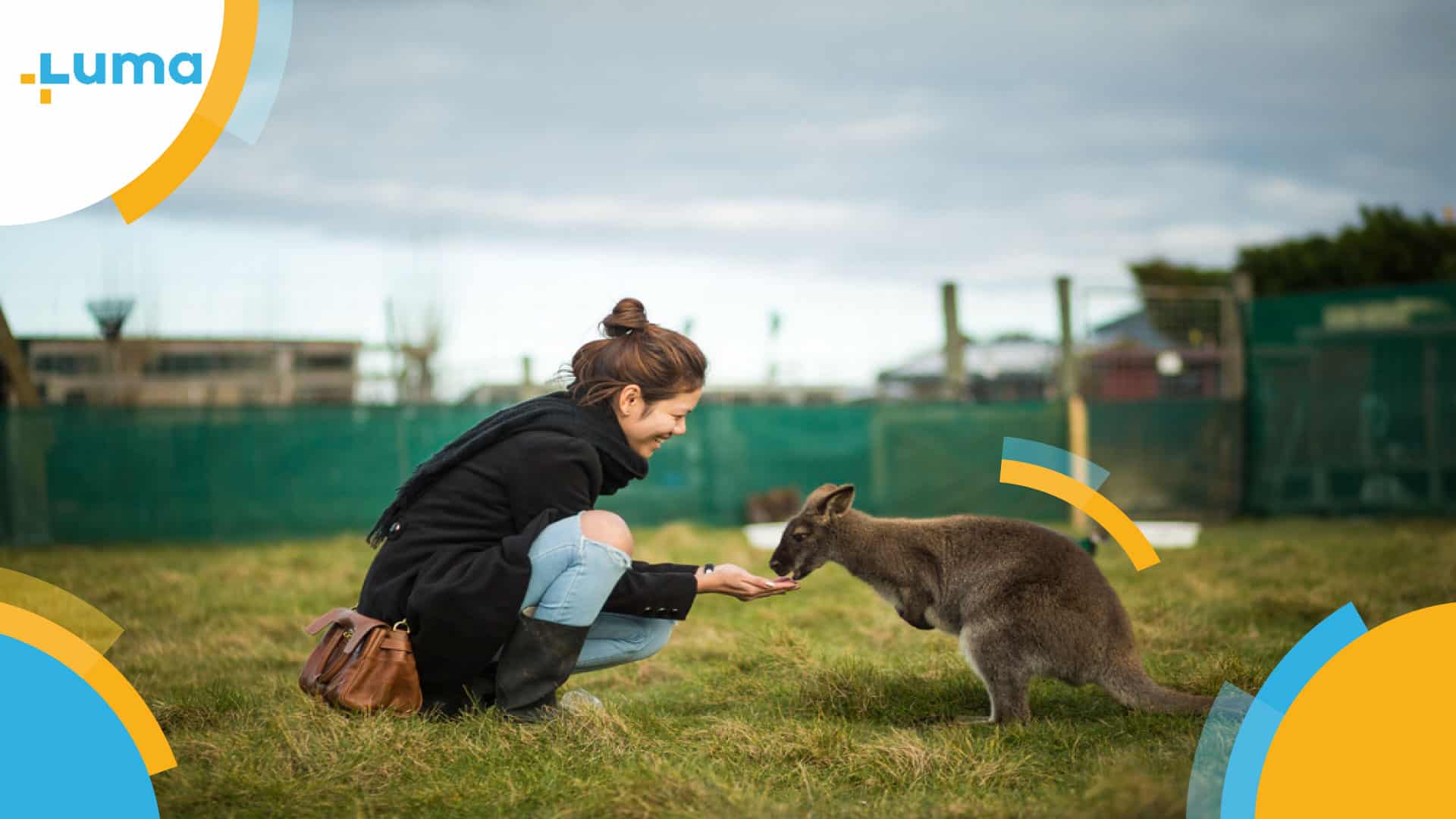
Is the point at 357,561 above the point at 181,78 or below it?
below

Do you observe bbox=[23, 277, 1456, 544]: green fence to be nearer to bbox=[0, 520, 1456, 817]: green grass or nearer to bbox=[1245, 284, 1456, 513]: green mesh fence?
bbox=[1245, 284, 1456, 513]: green mesh fence

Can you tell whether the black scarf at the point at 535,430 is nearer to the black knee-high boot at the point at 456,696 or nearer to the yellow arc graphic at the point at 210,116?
the black knee-high boot at the point at 456,696

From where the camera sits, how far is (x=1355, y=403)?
11.3 metres

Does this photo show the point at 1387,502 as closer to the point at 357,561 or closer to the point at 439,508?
the point at 357,561

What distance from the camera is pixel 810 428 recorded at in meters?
12.0

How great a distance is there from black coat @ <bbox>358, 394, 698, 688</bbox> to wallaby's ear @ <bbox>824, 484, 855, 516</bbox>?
2.47 ft

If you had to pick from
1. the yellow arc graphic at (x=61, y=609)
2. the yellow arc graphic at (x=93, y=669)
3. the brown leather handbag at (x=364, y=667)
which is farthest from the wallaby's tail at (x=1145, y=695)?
the yellow arc graphic at (x=61, y=609)

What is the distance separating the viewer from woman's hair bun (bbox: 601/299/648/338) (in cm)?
361

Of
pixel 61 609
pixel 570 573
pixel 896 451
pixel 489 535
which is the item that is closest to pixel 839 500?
pixel 570 573

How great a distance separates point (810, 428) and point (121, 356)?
676 cm

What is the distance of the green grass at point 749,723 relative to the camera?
9.21ft

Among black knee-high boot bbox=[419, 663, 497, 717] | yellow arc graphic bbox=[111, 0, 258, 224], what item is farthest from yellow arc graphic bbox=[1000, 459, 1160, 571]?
yellow arc graphic bbox=[111, 0, 258, 224]

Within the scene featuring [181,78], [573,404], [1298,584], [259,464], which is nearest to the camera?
[573,404]

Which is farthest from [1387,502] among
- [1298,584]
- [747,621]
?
[747,621]
